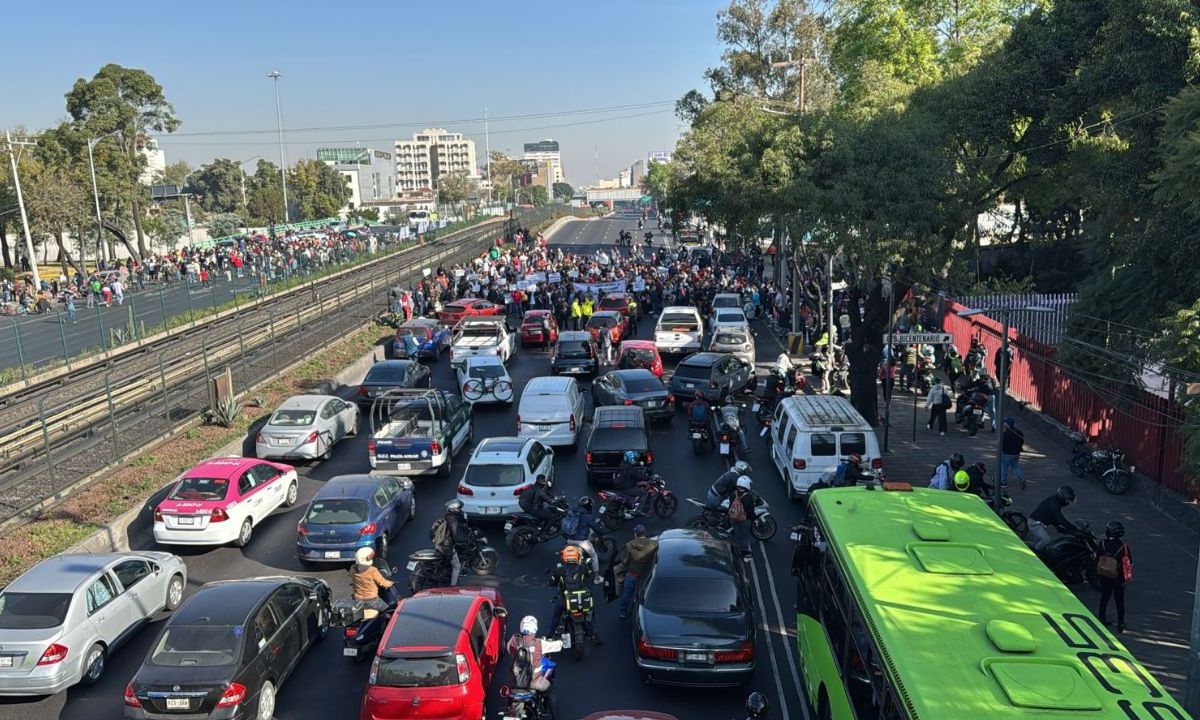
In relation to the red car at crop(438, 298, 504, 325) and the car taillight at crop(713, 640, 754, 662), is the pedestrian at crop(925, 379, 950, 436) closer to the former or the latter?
the car taillight at crop(713, 640, 754, 662)

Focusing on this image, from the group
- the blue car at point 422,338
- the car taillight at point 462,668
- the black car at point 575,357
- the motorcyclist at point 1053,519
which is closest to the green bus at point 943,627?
the car taillight at point 462,668

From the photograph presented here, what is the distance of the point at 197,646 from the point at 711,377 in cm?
1657

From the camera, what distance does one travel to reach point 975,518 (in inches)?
367

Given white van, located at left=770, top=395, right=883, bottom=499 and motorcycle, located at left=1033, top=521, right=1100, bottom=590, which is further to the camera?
white van, located at left=770, top=395, right=883, bottom=499

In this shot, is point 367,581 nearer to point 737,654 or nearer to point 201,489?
point 737,654

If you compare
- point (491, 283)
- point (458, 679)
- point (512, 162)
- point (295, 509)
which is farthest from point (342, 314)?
point (512, 162)

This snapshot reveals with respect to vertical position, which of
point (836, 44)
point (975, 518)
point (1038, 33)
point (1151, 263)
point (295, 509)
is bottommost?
point (295, 509)

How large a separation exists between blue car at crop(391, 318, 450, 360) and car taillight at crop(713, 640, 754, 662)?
2249 cm

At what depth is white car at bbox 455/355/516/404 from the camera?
2514cm

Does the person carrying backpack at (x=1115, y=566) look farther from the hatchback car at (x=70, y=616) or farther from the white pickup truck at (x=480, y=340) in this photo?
the white pickup truck at (x=480, y=340)

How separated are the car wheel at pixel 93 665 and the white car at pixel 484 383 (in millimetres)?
13820

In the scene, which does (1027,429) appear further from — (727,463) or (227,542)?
(227,542)

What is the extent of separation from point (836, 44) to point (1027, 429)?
95.9 feet

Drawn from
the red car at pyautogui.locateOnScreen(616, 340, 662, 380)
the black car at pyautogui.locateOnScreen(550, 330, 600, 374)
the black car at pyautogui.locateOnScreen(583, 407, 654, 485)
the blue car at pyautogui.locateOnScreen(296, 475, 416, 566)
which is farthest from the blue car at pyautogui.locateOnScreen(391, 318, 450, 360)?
the blue car at pyautogui.locateOnScreen(296, 475, 416, 566)
